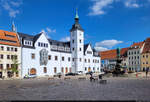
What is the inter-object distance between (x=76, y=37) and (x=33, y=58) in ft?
76.7

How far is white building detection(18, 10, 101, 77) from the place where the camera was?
51.1 meters

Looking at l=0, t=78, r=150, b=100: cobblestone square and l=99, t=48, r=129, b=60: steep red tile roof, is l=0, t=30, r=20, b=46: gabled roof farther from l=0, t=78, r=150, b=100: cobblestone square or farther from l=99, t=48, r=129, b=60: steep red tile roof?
l=99, t=48, r=129, b=60: steep red tile roof

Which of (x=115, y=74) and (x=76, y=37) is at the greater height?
(x=76, y=37)

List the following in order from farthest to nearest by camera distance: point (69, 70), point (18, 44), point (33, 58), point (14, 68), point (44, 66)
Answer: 1. point (69, 70)
2. point (44, 66)
3. point (33, 58)
4. point (18, 44)
5. point (14, 68)

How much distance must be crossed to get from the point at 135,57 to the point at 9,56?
6400 cm

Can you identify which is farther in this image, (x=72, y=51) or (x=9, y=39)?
(x=72, y=51)

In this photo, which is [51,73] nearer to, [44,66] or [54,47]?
[44,66]

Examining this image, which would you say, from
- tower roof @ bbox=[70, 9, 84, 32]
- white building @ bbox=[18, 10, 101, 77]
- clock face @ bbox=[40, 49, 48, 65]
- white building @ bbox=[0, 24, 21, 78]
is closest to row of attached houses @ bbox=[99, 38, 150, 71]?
white building @ bbox=[18, 10, 101, 77]

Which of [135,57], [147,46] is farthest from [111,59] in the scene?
[147,46]

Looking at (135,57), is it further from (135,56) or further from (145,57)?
(145,57)

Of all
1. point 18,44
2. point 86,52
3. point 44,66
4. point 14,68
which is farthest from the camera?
Result: point 86,52

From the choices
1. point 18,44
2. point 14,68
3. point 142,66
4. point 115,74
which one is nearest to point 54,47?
point 18,44

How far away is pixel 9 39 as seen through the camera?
4697 cm

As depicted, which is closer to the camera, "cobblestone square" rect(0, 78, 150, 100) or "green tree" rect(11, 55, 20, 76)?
"cobblestone square" rect(0, 78, 150, 100)
